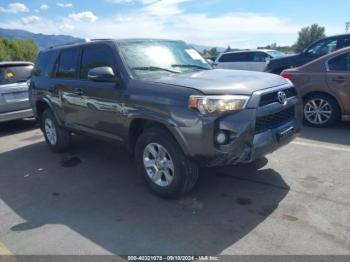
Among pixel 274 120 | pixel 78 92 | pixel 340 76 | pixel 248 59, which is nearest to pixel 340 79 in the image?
pixel 340 76

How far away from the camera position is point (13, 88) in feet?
28.0

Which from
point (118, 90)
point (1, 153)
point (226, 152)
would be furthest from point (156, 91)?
point (1, 153)

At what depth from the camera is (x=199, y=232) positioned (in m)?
3.52

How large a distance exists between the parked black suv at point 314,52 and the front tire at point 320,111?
14.4 ft

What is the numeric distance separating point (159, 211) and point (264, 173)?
1.65m

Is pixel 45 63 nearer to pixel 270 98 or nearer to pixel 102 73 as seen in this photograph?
pixel 102 73

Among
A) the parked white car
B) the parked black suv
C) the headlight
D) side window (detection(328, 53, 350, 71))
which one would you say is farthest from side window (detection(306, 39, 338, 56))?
the headlight

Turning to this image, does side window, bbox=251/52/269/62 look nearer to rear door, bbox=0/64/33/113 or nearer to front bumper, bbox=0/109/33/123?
rear door, bbox=0/64/33/113

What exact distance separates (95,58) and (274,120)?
2.63 metres

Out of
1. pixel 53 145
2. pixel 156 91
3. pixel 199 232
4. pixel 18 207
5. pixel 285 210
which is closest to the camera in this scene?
pixel 199 232

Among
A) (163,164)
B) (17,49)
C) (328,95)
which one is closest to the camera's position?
(163,164)

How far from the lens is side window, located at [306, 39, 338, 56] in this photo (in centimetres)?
1096

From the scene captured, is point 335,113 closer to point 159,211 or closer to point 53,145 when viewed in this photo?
point 159,211

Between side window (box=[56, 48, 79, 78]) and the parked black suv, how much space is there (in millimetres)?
7613
